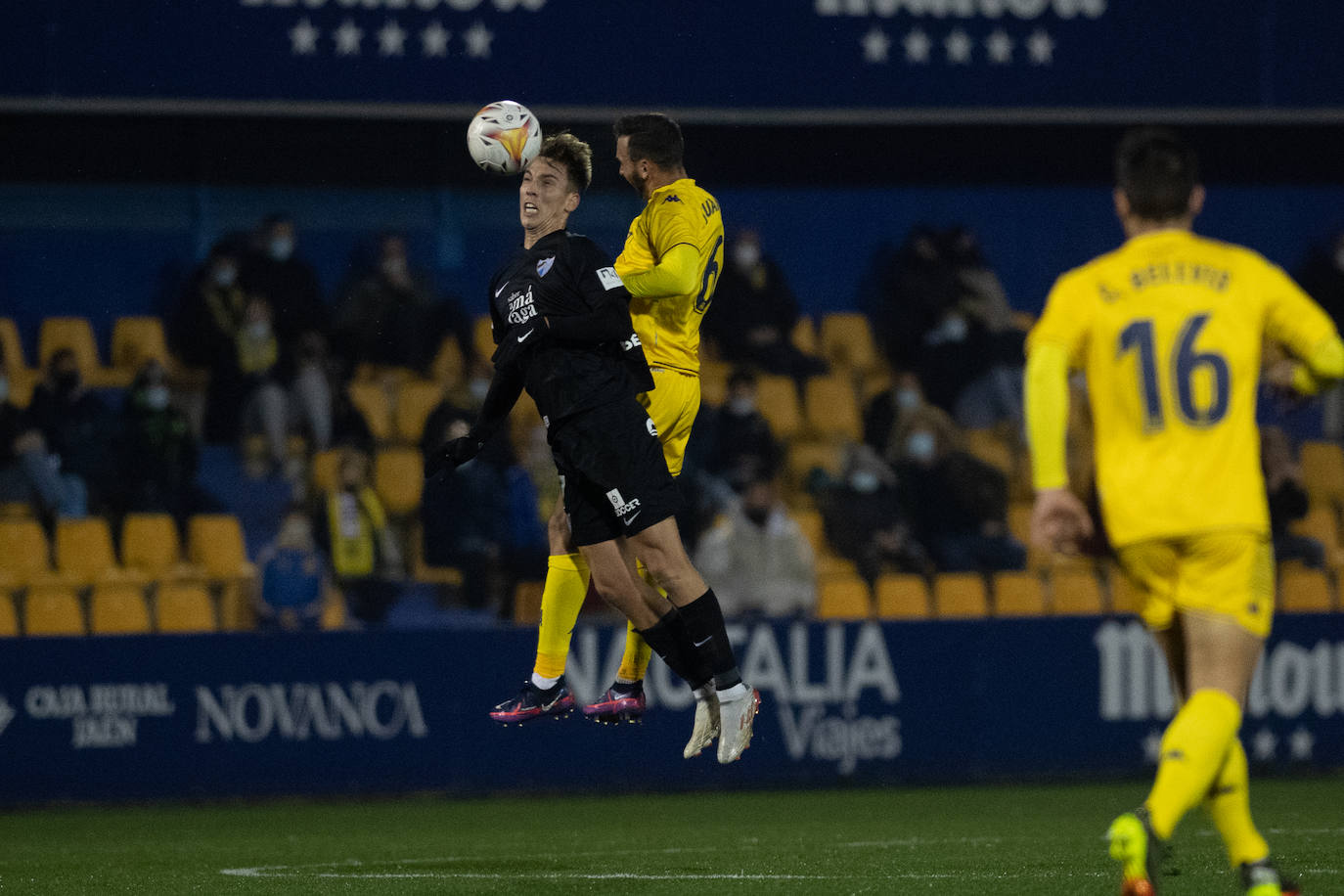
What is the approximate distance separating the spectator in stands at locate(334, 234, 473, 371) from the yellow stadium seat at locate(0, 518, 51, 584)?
2494mm

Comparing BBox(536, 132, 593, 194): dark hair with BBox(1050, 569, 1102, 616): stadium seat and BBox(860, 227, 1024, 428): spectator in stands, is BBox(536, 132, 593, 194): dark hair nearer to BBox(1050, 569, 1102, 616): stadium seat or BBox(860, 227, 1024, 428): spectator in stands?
BBox(1050, 569, 1102, 616): stadium seat

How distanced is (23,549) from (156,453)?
39.7 inches

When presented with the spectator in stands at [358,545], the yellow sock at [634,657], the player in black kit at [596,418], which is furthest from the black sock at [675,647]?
the spectator in stands at [358,545]

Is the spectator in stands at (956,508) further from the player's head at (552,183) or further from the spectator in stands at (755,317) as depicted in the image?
the player's head at (552,183)

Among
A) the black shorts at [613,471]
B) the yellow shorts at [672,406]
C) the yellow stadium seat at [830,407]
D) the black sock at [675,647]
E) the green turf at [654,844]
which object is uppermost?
the yellow stadium seat at [830,407]

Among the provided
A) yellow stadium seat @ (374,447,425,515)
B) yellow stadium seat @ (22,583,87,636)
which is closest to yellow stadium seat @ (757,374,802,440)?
yellow stadium seat @ (374,447,425,515)

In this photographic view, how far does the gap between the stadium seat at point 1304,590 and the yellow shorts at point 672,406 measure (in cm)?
696

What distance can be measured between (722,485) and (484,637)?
1992 millimetres

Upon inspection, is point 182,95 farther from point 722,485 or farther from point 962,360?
point 962,360

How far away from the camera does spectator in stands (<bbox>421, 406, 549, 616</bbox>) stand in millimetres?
11984

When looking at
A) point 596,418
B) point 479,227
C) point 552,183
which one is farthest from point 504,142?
point 479,227

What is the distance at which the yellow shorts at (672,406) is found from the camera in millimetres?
7074

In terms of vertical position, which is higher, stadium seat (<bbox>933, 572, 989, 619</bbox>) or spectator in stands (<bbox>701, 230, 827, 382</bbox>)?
spectator in stands (<bbox>701, 230, 827, 382</bbox>)

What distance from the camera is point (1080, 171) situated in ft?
49.0
